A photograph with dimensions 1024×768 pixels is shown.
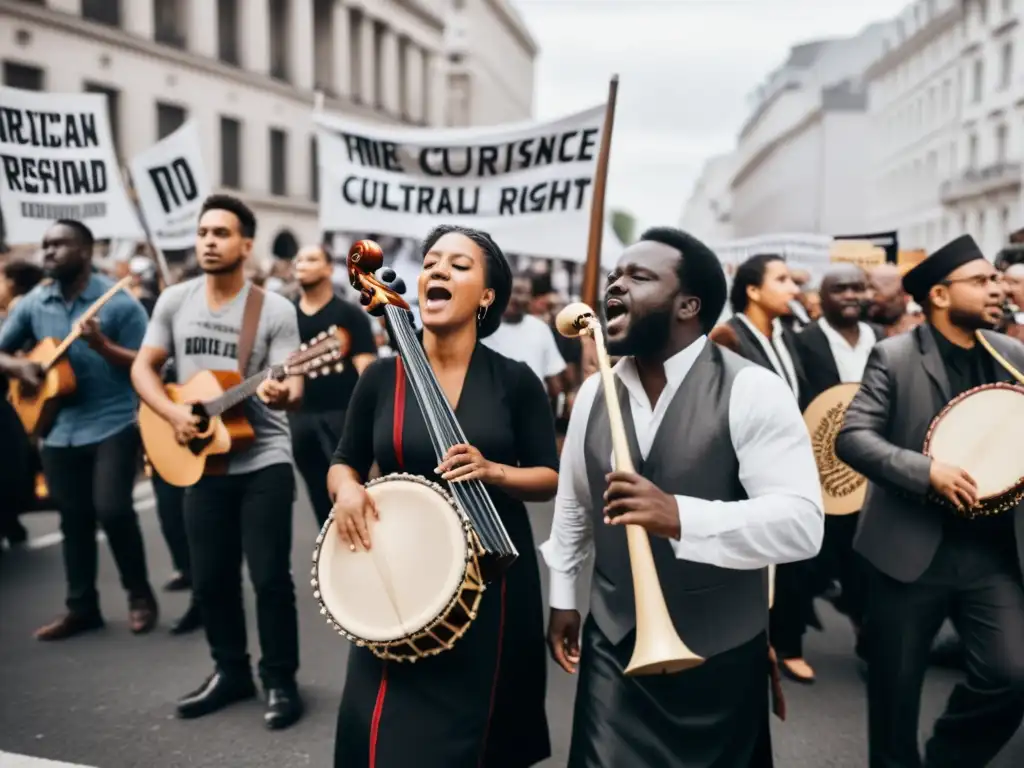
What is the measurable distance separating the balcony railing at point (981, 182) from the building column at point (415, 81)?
85.5 ft

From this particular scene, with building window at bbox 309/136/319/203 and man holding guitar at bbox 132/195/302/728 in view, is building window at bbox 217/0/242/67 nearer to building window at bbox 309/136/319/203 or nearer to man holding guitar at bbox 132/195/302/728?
building window at bbox 309/136/319/203

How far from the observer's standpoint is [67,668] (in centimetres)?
531

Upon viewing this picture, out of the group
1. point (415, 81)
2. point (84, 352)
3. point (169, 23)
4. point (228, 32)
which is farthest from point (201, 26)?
point (84, 352)

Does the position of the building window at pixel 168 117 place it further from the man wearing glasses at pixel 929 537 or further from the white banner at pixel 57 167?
the man wearing glasses at pixel 929 537

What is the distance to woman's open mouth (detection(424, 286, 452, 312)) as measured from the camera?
3107 mm

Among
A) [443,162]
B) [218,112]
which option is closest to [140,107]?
[218,112]

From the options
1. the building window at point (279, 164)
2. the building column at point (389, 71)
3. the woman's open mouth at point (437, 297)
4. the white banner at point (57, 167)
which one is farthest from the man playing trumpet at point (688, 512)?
the building column at point (389, 71)

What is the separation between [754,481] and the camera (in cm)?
258

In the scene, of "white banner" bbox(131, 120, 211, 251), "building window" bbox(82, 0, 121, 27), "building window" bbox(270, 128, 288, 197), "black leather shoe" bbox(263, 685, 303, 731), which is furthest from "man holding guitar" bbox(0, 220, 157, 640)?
"building window" bbox(270, 128, 288, 197)

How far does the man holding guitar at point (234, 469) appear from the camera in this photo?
15.2ft

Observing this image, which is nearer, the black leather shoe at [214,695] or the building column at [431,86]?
the black leather shoe at [214,695]

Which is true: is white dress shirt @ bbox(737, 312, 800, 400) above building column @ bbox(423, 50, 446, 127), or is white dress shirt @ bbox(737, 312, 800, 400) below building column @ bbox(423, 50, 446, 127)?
below

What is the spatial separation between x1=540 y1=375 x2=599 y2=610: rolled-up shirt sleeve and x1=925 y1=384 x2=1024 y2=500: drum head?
1301 mm

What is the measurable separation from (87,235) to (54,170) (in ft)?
5.45
